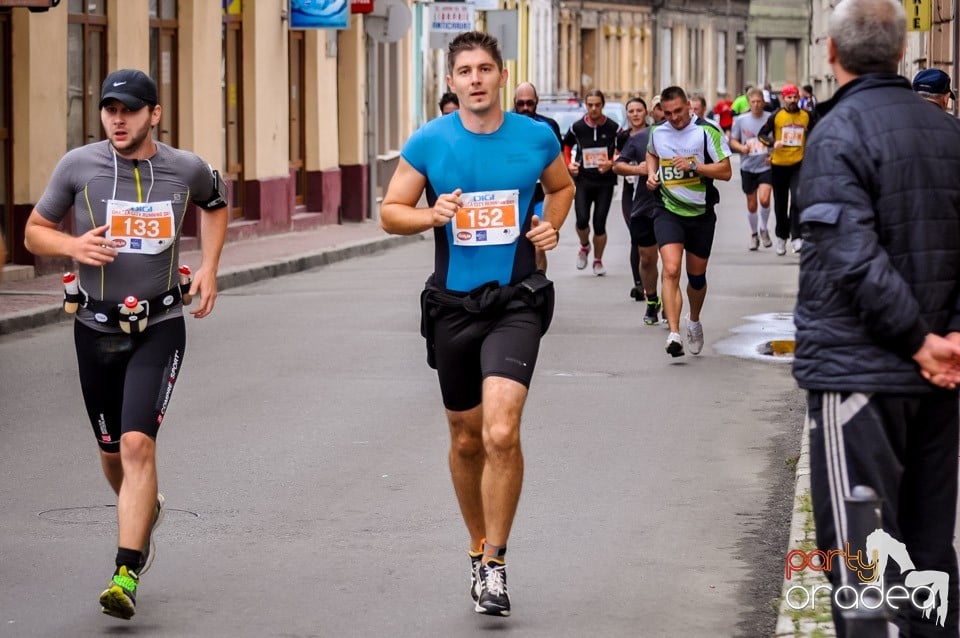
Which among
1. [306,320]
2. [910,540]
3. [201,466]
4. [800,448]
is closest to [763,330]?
[306,320]

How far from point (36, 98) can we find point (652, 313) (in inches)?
280

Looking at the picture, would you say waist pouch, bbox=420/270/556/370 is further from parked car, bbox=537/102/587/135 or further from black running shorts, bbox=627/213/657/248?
parked car, bbox=537/102/587/135

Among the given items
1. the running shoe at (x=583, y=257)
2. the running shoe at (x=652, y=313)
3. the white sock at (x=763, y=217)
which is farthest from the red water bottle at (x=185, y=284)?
the white sock at (x=763, y=217)

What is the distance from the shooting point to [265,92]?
1109 inches

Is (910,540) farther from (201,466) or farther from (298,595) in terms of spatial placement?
(201,466)

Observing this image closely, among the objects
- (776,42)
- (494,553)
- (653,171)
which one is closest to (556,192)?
(494,553)

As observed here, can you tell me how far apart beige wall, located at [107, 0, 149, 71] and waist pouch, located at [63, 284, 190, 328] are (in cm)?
1553

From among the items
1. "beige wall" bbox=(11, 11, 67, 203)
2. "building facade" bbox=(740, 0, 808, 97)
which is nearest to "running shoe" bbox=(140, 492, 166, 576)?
"beige wall" bbox=(11, 11, 67, 203)

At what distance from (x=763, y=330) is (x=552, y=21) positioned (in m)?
50.9

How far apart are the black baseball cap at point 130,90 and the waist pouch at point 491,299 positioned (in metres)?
1.13

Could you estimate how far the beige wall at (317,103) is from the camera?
30812mm

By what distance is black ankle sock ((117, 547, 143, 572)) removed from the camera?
A: 668 centimetres

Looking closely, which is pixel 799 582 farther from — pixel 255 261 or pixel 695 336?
pixel 255 261

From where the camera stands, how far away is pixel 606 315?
17.2m
